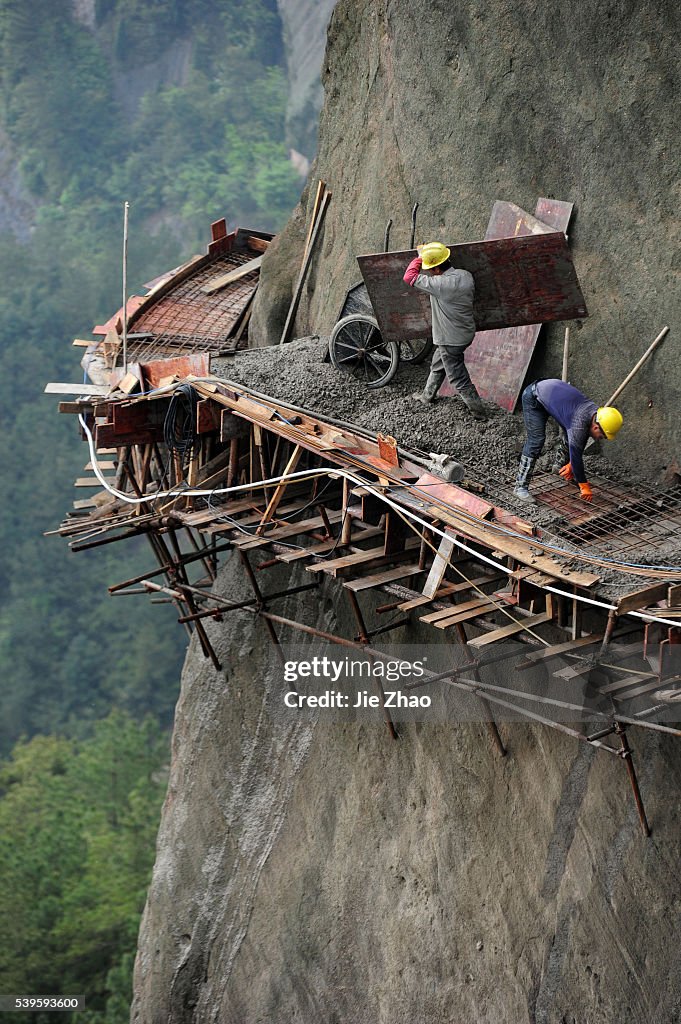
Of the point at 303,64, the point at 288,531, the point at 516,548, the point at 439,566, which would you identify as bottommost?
the point at 303,64

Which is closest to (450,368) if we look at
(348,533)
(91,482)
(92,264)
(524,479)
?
(524,479)

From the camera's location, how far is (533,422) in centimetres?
1189

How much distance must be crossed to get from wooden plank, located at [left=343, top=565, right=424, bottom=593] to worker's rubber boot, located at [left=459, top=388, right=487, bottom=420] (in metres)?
1.66

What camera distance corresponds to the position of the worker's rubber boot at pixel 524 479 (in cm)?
1182

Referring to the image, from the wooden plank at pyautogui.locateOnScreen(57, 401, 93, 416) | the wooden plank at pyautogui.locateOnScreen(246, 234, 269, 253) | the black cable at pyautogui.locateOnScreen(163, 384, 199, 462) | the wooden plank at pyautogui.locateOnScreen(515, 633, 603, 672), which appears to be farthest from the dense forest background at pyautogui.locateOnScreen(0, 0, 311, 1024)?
the wooden plank at pyautogui.locateOnScreen(515, 633, 603, 672)

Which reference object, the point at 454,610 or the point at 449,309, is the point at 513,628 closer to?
the point at 454,610

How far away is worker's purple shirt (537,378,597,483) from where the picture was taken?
453 inches

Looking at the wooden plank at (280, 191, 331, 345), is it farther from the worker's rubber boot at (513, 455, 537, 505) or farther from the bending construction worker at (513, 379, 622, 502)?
the worker's rubber boot at (513, 455, 537, 505)

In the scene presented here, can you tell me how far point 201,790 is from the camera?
53.5ft

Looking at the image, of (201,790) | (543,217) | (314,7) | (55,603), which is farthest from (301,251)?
(314,7)

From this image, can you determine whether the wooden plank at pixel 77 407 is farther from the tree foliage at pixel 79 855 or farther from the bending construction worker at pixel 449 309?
the tree foliage at pixel 79 855

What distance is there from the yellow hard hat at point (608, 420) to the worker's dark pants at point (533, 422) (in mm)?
629

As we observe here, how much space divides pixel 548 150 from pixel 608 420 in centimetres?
304

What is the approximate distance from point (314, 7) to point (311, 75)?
3.07m
